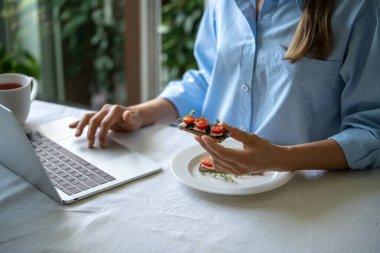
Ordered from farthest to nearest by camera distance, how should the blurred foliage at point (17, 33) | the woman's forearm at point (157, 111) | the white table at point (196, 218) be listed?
1. the blurred foliage at point (17, 33)
2. the woman's forearm at point (157, 111)
3. the white table at point (196, 218)

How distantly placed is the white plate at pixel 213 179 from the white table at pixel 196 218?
0.06 ft

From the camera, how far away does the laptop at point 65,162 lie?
3.07 feet

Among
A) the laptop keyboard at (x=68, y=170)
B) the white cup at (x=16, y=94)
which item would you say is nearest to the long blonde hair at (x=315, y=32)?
the laptop keyboard at (x=68, y=170)

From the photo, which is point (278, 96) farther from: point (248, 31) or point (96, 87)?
point (96, 87)

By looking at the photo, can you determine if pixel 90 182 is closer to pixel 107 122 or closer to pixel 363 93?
pixel 107 122

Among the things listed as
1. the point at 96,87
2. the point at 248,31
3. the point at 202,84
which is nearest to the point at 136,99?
the point at 96,87

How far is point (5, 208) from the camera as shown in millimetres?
922

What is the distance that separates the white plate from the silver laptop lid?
0.26 m

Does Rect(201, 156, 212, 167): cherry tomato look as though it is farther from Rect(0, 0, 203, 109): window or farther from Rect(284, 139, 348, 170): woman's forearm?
Rect(0, 0, 203, 109): window

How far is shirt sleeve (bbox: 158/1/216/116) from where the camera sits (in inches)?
56.4

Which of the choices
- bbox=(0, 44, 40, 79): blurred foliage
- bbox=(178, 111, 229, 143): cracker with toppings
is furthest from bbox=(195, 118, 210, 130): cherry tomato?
bbox=(0, 44, 40, 79): blurred foliage

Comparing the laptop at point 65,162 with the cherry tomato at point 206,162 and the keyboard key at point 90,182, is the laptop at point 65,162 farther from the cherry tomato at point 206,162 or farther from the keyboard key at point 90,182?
the cherry tomato at point 206,162

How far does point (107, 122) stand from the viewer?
4.02ft

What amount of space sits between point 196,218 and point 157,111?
1.75 feet
